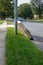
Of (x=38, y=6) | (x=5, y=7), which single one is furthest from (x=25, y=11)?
(x=5, y=7)

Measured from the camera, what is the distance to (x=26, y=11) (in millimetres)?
103000

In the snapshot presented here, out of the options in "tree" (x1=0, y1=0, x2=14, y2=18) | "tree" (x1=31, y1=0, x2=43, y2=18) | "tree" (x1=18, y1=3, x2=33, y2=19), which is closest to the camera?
"tree" (x1=0, y1=0, x2=14, y2=18)

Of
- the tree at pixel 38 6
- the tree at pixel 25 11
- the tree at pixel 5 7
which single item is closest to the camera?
the tree at pixel 5 7

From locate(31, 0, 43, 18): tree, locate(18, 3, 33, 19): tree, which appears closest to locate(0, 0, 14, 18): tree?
locate(18, 3, 33, 19): tree

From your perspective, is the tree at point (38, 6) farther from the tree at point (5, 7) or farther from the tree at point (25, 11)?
the tree at point (5, 7)

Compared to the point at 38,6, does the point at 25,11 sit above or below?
below

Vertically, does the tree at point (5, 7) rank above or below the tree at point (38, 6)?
above

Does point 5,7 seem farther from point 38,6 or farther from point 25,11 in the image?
point 38,6

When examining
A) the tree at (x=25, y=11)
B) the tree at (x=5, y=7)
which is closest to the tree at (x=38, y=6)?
the tree at (x=25, y=11)

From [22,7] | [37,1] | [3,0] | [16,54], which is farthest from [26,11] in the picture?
[16,54]

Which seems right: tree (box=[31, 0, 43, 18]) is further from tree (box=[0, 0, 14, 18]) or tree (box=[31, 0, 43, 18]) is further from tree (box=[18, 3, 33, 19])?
tree (box=[0, 0, 14, 18])

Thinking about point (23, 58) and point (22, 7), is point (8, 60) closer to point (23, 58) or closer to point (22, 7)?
point (23, 58)

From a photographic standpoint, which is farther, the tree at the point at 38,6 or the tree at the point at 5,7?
the tree at the point at 38,6

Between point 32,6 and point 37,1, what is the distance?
10.8ft
